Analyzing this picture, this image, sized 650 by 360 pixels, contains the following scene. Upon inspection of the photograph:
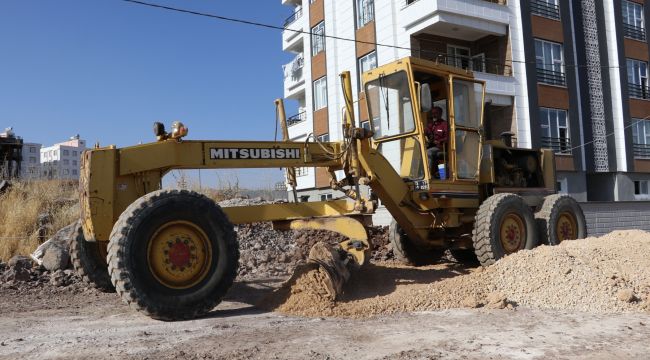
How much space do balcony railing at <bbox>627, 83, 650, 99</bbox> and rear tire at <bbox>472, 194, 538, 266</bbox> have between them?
844 inches

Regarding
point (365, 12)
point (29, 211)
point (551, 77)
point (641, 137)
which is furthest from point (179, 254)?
point (641, 137)

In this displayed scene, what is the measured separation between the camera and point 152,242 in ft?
19.7

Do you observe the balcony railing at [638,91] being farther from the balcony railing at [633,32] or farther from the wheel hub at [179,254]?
the wheel hub at [179,254]

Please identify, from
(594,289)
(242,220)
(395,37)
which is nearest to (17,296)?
(242,220)

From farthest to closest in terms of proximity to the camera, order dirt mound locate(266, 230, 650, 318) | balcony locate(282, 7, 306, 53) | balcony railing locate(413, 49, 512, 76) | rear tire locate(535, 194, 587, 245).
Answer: balcony locate(282, 7, 306, 53), balcony railing locate(413, 49, 512, 76), rear tire locate(535, 194, 587, 245), dirt mound locate(266, 230, 650, 318)

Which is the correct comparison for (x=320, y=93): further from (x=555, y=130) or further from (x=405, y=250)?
(x=405, y=250)

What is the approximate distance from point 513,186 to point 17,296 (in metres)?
8.58

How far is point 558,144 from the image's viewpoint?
79.6 feet

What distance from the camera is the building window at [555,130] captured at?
23.8 metres

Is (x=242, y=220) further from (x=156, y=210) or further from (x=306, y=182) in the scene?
(x=306, y=182)

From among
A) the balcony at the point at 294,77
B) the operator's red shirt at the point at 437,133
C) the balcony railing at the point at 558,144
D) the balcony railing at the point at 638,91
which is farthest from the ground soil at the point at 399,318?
the balcony at the point at 294,77

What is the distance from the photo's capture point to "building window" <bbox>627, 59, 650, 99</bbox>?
27531 millimetres

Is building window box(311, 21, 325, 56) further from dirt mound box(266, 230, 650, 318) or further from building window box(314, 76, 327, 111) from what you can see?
dirt mound box(266, 230, 650, 318)

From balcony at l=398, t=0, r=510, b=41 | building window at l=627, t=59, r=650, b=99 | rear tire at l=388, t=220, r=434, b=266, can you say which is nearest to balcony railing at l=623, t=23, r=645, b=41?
building window at l=627, t=59, r=650, b=99
